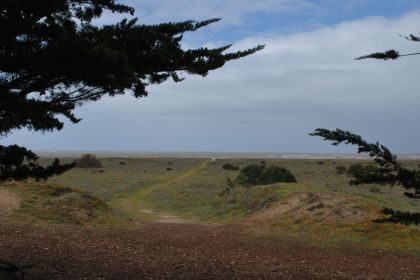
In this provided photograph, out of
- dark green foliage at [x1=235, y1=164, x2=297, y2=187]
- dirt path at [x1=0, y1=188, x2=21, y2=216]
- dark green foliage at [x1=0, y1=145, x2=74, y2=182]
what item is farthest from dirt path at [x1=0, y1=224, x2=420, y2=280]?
dark green foliage at [x1=235, y1=164, x2=297, y2=187]

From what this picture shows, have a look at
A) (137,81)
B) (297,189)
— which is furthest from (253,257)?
(297,189)

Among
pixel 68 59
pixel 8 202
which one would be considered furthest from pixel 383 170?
pixel 8 202

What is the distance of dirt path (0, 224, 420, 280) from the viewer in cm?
1069

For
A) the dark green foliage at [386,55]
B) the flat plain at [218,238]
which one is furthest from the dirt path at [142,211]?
the dark green foliage at [386,55]

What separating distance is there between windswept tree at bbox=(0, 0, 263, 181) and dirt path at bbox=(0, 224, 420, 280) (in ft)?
12.7

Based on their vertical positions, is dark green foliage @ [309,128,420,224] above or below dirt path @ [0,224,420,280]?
above

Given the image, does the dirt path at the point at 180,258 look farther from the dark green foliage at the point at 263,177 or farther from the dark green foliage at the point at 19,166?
the dark green foliage at the point at 263,177

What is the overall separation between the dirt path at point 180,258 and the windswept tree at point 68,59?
3.88 metres

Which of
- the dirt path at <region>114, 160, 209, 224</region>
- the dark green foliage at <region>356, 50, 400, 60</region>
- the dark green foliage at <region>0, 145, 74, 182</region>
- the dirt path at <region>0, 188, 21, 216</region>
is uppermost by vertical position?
the dark green foliage at <region>356, 50, 400, 60</region>

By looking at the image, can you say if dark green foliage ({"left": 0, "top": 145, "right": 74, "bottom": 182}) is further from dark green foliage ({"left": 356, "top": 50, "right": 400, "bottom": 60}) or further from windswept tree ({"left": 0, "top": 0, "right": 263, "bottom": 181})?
dark green foliage ({"left": 356, "top": 50, "right": 400, "bottom": 60})

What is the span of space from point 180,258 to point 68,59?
7.61 m

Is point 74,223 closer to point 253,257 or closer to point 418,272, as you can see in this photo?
point 253,257

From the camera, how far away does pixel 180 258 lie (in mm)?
12680

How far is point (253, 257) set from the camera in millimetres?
13070
